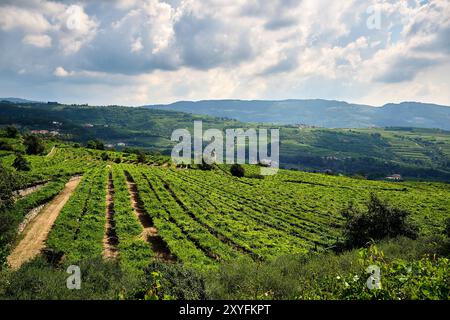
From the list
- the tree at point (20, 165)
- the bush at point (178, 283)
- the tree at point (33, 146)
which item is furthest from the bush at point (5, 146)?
the bush at point (178, 283)

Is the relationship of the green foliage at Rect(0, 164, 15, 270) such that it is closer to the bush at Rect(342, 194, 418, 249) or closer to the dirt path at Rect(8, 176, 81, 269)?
the dirt path at Rect(8, 176, 81, 269)

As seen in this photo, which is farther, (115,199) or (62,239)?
(115,199)

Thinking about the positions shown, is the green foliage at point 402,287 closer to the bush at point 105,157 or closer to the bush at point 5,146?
the bush at point 105,157

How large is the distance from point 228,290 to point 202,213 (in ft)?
88.2

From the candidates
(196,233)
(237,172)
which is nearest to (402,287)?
(196,233)

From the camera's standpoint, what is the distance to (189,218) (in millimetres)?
39469

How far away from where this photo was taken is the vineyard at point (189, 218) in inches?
1107

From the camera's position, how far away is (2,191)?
31.8 m

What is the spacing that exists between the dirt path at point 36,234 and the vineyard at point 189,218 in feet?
3.39

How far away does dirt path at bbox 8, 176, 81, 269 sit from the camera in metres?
26.2

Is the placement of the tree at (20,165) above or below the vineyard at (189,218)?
above

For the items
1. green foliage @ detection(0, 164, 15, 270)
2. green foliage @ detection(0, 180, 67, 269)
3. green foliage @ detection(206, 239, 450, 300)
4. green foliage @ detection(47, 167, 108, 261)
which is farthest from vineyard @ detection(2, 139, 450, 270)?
green foliage @ detection(206, 239, 450, 300)
